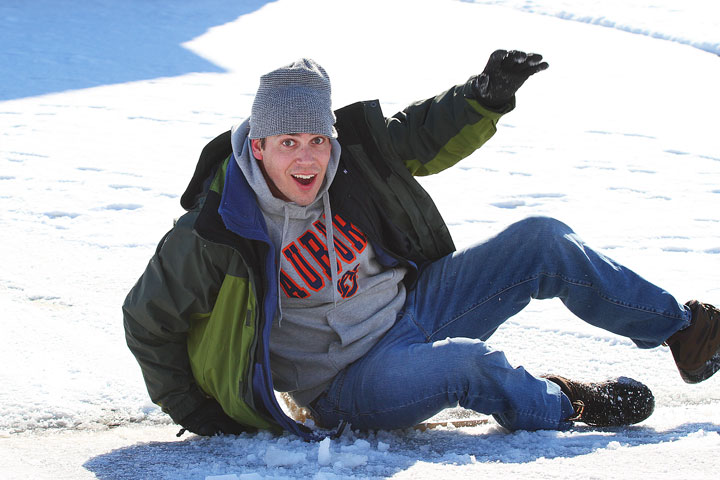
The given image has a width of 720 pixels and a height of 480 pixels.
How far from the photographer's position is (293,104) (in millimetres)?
2436

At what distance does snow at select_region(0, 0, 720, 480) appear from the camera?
238 cm

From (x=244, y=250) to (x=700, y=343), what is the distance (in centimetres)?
135

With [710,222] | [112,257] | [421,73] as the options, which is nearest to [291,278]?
[112,257]

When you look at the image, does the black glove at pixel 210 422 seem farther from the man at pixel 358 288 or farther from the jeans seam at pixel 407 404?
the jeans seam at pixel 407 404

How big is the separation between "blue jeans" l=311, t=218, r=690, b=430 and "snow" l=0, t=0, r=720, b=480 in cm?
11

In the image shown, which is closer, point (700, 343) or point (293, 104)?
point (293, 104)

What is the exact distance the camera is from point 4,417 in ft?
8.86

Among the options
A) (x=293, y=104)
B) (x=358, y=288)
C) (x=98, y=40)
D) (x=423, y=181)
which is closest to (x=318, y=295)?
(x=358, y=288)

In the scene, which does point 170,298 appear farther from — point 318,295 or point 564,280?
point 564,280

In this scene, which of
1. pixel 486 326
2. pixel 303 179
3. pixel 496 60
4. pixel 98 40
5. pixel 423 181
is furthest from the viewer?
pixel 98 40

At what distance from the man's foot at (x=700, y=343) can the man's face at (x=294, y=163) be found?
1.17 metres

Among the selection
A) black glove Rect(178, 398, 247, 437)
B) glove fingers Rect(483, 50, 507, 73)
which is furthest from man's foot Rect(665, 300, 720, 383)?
black glove Rect(178, 398, 247, 437)

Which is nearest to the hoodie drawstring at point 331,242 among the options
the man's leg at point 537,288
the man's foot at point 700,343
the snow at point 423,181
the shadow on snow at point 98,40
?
the man's leg at point 537,288

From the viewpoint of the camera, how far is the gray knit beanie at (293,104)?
7.99ft
